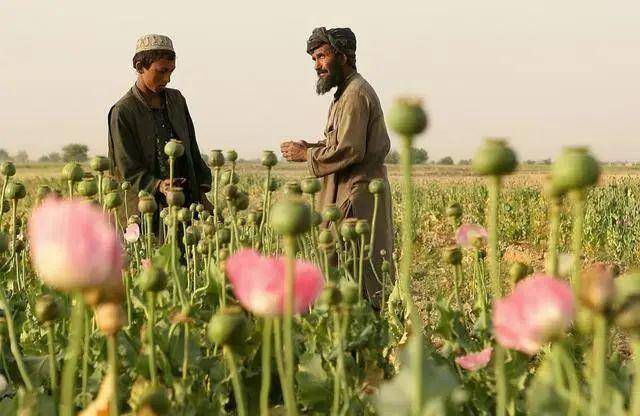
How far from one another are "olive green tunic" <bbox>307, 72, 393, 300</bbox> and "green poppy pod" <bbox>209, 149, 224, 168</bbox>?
142 cm

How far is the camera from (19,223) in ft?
11.3

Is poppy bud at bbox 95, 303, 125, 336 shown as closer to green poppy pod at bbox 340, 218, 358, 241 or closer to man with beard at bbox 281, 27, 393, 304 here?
green poppy pod at bbox 340, 218, 358, 241

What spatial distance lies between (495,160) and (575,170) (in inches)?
4.2

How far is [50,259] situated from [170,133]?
3.40 m

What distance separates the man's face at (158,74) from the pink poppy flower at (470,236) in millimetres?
2477

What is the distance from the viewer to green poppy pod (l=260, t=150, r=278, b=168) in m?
2.38

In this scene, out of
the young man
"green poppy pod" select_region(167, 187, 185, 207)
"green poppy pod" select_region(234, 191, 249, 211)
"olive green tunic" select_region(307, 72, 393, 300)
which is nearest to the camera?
"green poppy pod" select_region(167, 187, 185, 207)

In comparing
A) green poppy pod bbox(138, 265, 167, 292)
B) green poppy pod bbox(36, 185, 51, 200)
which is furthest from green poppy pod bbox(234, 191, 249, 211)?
green poppy pod bbox(138, 265, 167, 292)

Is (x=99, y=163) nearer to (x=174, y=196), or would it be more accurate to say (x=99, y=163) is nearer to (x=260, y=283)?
(x=174, y=196)

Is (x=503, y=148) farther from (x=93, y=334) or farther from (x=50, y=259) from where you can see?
(x=93, y=334)

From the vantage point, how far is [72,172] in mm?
2072

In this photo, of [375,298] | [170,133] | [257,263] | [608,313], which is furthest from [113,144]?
[608,313]

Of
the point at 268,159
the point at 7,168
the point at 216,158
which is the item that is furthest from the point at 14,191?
the point at 268,159

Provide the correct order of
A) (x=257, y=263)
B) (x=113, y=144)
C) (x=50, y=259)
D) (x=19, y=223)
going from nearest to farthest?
(x=50, y=259) < (x=257, y=263) < (x=19, y=223) < (x=113, y=144)
